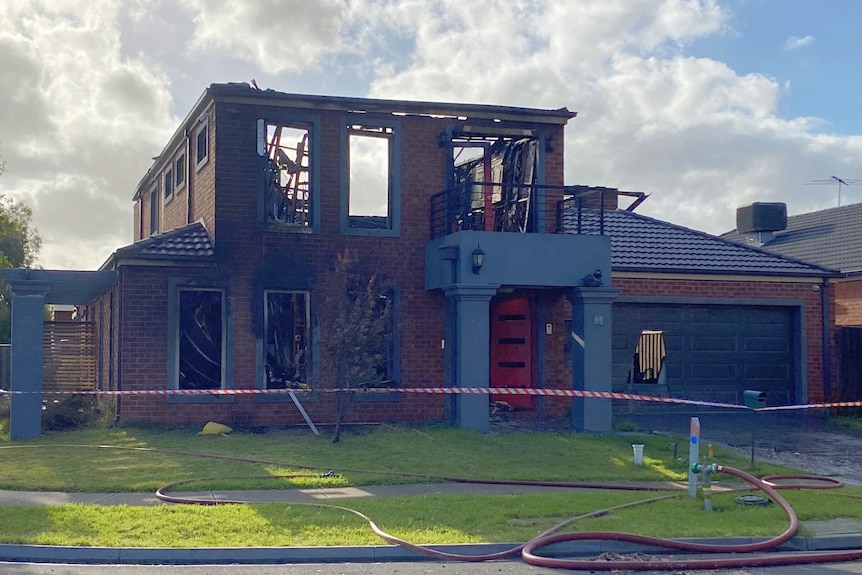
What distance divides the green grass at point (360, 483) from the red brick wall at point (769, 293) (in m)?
4.66

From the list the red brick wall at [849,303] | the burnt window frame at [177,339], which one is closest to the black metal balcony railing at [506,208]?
the burnt window frame at [177,339]

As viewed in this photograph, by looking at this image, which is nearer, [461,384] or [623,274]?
[461,384]

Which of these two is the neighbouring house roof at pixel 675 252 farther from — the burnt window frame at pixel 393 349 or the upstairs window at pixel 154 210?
the upstairs window at pixel 154 210

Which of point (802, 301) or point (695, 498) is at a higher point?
point (802, 301)

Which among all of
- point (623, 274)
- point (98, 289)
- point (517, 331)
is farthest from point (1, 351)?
point (623, 274)

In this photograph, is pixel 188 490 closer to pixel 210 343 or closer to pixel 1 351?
pixel 210 343

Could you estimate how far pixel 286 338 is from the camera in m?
17.5

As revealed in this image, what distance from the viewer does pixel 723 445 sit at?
15.6 meters

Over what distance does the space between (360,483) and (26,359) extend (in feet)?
23.4

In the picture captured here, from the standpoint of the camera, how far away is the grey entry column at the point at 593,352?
1689cm

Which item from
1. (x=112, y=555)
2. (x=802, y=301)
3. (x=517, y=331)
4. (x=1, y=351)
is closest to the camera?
(x=112, y=555)

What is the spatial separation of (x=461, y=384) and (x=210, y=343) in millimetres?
4350

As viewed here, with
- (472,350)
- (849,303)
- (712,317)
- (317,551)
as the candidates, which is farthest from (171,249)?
(849,303)

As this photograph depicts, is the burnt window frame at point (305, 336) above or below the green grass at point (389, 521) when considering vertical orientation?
above
